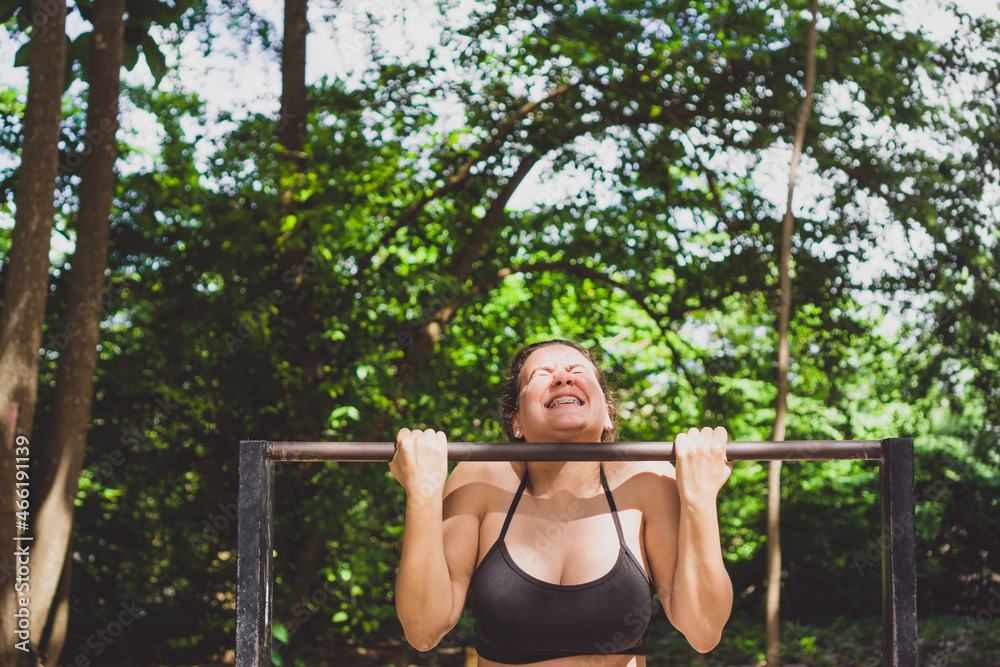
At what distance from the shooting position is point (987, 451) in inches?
213

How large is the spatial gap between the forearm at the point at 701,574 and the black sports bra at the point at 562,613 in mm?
92

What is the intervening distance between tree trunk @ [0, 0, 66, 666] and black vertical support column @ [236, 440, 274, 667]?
2073mm

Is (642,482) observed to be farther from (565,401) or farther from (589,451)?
(589,451)

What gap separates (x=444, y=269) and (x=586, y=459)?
13.9 ft

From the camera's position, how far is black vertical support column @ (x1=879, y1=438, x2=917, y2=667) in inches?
52.4

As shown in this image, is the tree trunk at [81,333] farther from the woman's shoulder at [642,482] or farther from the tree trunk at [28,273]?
the woman's shoulder at [642,482]

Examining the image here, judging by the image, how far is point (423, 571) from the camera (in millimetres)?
1517

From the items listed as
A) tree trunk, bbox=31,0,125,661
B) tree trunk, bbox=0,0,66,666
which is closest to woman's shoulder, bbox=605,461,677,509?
tree trunk, bbox=0,0,66,666

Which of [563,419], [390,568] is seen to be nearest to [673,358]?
[390,568]

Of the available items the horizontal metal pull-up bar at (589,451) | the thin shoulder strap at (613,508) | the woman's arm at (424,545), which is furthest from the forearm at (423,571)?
the thin shoulder strap at (613,508)

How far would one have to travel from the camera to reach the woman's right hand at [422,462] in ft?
4.89

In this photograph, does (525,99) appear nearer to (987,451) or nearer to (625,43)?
(625,43)

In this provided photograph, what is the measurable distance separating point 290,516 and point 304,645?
4.02ft

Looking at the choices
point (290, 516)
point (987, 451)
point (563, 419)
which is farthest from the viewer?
point (987, 451)
